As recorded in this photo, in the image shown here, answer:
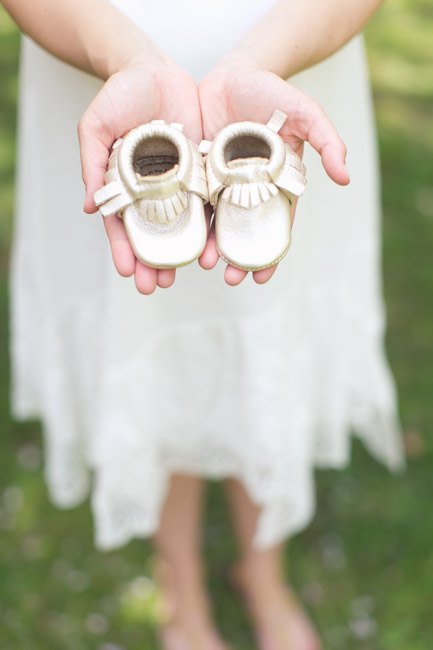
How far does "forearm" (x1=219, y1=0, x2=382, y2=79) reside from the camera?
1.10 meters

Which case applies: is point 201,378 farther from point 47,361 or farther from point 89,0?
point 89,0

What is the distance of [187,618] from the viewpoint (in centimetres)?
183

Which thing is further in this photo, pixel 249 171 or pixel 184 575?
pixel 184 575

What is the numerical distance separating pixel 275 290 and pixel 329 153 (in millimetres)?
382

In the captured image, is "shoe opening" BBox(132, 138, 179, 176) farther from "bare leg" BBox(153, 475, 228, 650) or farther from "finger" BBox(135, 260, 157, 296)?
"bare leg" BBox(153, 475, 228, 650)

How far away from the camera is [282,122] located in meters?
1.07

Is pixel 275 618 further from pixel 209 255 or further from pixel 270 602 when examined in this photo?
pixel 209 255

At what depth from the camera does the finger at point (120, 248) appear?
1.04m

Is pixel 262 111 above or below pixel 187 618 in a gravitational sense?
above

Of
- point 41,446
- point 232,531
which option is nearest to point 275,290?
point 232,531

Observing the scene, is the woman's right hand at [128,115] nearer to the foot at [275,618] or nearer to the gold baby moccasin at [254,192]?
the gold baby moccasin at [254,192]

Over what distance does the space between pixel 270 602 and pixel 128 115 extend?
131cm

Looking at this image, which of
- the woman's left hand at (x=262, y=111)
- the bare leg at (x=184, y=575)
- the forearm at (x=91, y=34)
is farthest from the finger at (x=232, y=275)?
the bare leg at (x=184, y=575)

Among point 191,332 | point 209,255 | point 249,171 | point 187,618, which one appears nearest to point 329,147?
point 249,171
